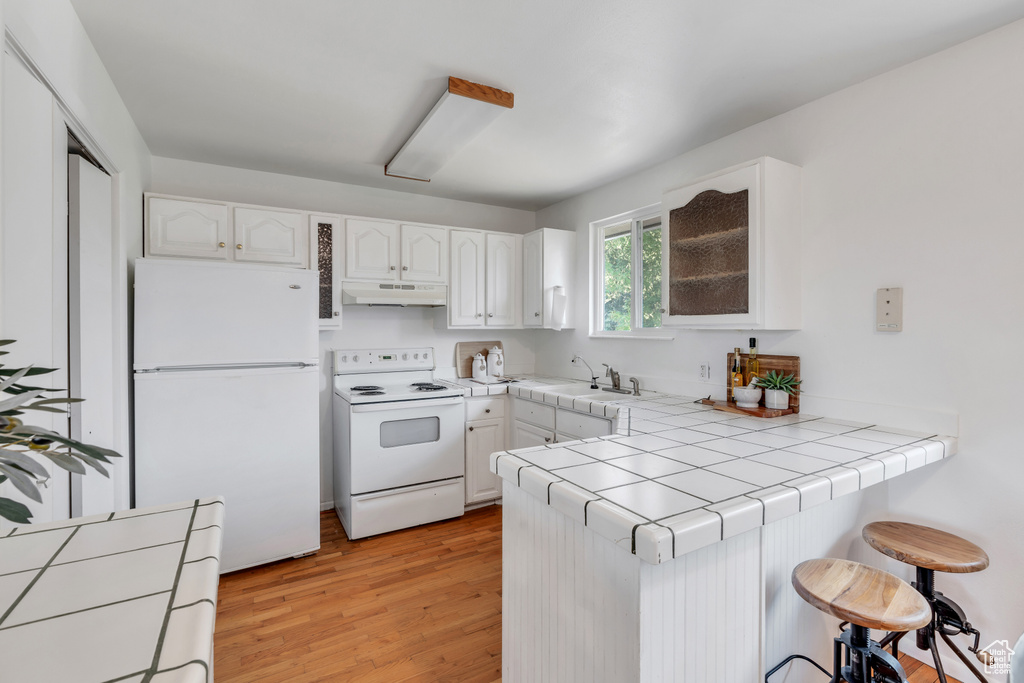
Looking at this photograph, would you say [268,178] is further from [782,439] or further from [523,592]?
[782,439]

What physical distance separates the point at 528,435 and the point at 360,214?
2039mm

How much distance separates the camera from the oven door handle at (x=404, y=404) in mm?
2842

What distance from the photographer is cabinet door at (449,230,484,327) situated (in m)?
3.45

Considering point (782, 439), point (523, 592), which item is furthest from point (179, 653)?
point (782, 439)

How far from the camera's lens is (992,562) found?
64.7 inches

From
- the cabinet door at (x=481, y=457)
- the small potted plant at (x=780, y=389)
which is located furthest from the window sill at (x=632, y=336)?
the cabinet door at (x=481, y=457)

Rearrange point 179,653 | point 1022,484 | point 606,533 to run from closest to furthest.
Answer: point 179,653 < point 606,533 < point 1022,484

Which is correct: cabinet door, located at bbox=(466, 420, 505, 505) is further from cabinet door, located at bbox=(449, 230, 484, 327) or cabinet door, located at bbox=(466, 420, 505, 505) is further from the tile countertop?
the tile countertop

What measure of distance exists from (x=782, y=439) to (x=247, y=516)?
8.49ft

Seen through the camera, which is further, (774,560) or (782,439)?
(782,439)

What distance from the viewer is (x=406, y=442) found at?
3.02 m

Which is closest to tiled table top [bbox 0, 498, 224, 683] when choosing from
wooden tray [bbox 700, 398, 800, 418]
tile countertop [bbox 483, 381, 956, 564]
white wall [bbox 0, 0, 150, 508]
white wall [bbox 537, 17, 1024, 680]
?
tile countertop [bbox 483, 381, 956, 564]

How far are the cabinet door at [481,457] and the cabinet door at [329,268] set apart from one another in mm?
1210

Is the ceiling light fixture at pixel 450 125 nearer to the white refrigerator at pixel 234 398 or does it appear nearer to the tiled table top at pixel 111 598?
the white refrigerator at pixel 234 398
